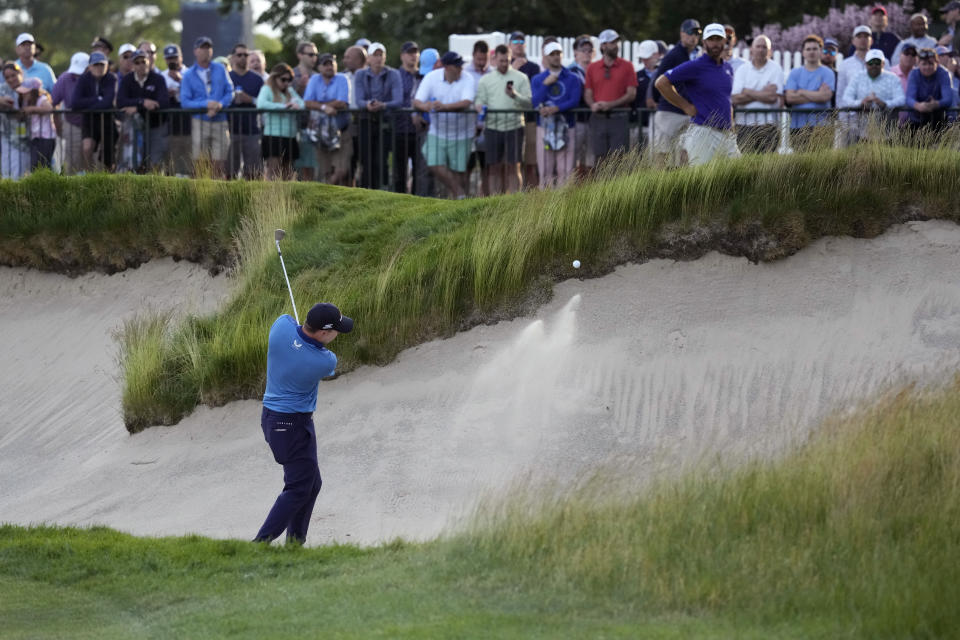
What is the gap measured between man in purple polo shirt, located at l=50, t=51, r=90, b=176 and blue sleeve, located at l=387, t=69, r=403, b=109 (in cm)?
391

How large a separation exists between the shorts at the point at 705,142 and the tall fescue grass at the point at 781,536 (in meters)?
4.54

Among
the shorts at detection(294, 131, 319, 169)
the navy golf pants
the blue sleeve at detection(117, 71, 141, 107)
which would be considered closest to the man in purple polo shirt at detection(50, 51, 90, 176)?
the blue sleeve at detection(117, 71, 141, 107)

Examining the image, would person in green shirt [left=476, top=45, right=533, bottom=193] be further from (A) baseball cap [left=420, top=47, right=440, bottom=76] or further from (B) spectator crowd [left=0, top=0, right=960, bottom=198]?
(A) baseball cap [left=420, top=47, right=440, bottom=76]

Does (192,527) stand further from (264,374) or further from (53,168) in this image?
(53,168)

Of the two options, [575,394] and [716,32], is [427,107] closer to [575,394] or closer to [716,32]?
[716,32]

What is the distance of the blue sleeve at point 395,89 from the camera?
17.7 m

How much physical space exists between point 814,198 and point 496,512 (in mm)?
5302

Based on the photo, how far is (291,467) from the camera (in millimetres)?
10586

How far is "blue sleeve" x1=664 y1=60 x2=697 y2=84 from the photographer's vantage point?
14.2m

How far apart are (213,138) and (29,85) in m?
3.14

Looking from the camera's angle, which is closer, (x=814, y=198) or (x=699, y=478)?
(x=699, y=478)

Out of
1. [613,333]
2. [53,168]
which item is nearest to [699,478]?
[613,333]

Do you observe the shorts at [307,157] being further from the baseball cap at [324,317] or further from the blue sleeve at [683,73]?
the baseball cap at [324,317]

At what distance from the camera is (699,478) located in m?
9.16
